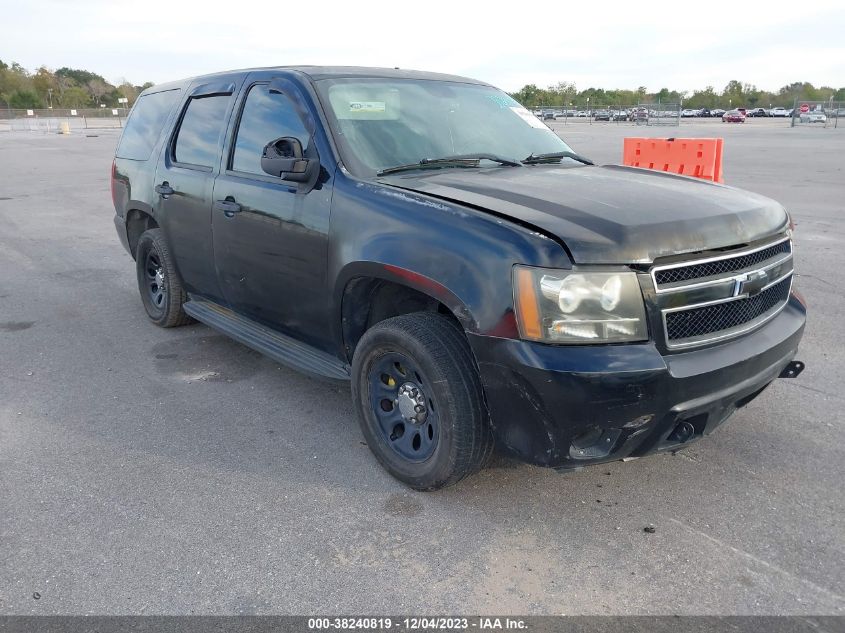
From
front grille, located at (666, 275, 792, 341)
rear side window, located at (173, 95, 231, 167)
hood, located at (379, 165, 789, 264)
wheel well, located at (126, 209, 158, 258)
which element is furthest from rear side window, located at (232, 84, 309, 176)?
front grille, located at (666, 275, 792, 341)

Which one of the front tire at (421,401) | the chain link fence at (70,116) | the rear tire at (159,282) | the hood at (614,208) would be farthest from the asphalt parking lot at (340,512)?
the chain link fence at (70,116)

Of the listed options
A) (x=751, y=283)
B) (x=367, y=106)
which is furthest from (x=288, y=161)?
(x=751, y=283)

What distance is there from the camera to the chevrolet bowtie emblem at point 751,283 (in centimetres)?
291

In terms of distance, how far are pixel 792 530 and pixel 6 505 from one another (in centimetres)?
344

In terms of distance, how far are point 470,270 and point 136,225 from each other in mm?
4059

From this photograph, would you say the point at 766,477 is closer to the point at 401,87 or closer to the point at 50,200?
the point at 401,87

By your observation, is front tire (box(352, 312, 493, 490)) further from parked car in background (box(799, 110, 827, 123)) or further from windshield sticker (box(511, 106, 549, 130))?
parked car in background (box(799, 110, 827, 123))

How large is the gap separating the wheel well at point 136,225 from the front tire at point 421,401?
3.02 meters

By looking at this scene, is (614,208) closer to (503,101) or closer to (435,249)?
(435,249)

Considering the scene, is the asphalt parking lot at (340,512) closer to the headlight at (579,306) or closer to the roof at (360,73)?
the headlight at (579,306)

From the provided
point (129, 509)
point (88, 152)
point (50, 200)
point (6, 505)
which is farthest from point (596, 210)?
point (88, 152)

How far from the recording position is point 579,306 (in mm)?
2641

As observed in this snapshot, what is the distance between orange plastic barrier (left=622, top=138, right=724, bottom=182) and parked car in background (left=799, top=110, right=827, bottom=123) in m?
45.3

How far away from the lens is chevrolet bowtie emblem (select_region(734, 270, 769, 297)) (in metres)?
2.91
